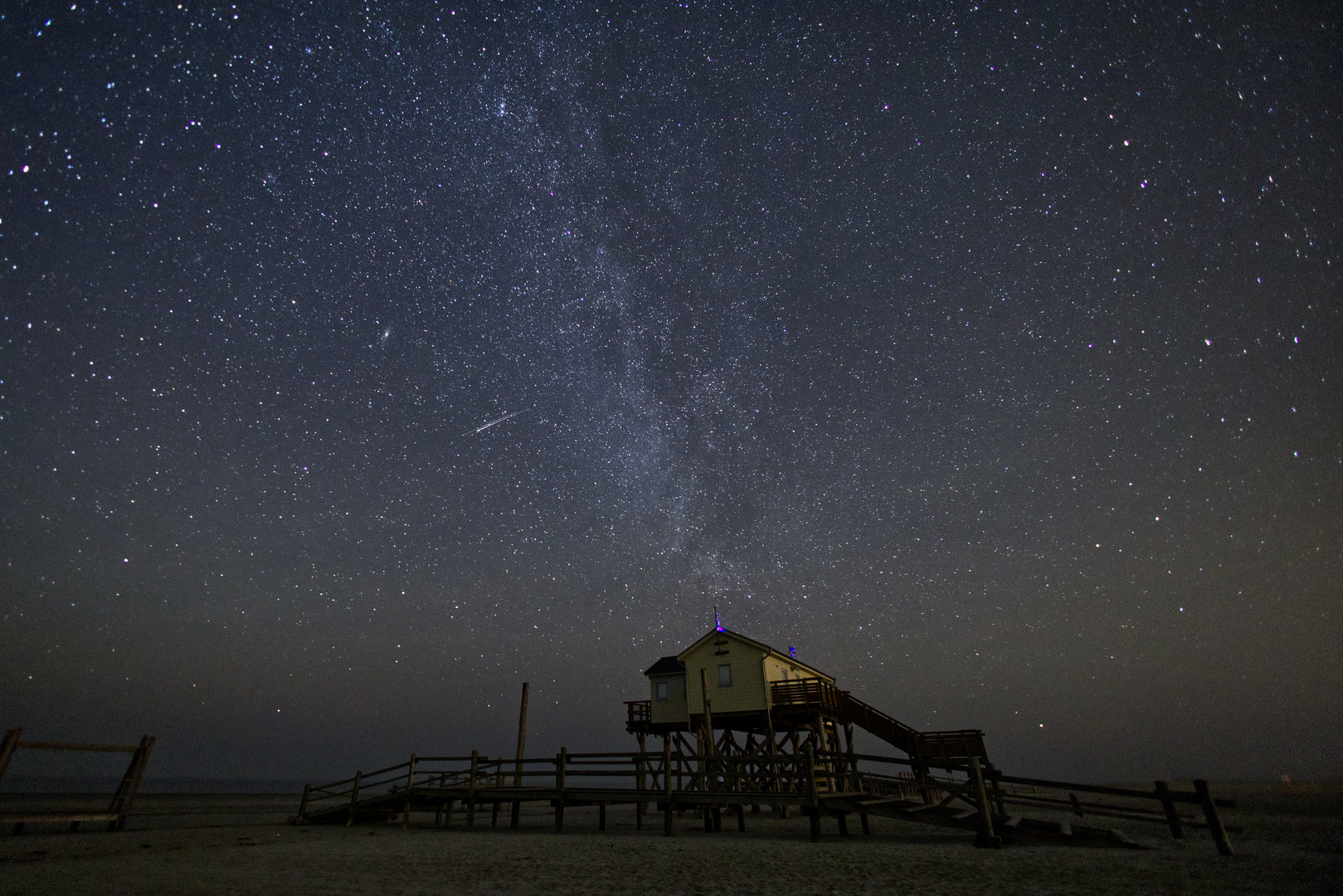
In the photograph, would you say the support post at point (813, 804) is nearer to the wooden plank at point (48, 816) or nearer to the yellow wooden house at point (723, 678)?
the yellow wooden house at point (723, 678)

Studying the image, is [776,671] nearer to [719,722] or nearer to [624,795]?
[719,722]

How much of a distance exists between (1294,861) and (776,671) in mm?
17648

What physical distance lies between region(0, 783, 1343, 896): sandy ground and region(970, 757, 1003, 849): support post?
1.06 ft

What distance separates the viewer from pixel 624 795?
18.5 metres

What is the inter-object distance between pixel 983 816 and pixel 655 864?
736 centimetres

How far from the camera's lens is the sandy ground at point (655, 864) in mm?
10078

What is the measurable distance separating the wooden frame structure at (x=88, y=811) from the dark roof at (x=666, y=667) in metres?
19.6

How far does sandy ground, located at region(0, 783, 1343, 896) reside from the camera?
10078 millimetres

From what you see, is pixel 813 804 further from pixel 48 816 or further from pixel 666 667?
pixel 48 816

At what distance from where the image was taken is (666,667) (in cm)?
3125

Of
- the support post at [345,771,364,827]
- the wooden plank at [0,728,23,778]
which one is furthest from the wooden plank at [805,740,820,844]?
the wooden plank at [0,728,23,778]

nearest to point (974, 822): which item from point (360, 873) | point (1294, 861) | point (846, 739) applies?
point (1294, 861)

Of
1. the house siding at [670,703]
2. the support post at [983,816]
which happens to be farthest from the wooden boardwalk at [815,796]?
the house siding at [670,703]

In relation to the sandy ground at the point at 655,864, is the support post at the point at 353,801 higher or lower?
higher
